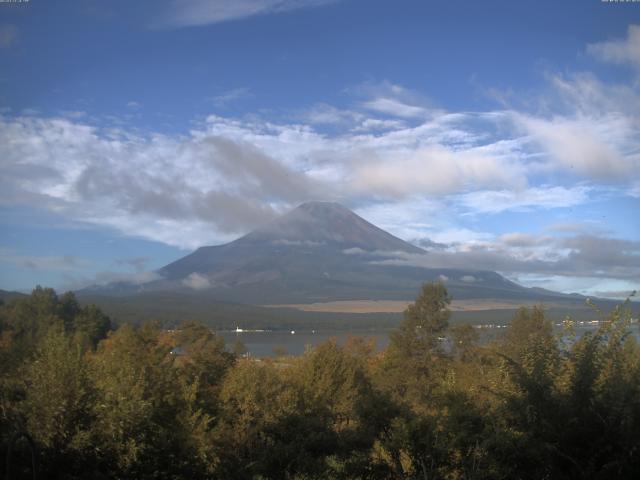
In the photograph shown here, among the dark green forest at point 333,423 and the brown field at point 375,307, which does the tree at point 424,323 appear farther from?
the brown field at point 375,307

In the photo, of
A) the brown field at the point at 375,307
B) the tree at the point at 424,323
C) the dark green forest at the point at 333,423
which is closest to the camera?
the dark green forest at the point at 333,423

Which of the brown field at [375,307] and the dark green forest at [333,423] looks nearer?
the dark green forest at [333,423]

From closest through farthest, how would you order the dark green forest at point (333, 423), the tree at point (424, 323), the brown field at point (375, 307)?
the dark green forest at point (333, 423) → the tree at point (424, 323) → the brown field at point (375, 307)

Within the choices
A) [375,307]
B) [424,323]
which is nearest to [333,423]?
[424,323]

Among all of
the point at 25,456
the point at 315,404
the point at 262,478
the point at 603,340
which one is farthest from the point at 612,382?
the point at 315,404

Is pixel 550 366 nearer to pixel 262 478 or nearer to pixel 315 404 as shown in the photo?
pixel 262 478

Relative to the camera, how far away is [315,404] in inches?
741

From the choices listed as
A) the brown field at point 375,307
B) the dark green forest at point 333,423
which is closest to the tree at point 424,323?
the dark green forest at point 333,423

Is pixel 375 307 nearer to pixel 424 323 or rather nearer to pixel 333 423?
pixel 424 323

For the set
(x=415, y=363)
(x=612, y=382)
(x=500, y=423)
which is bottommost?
(x=415, y=363)

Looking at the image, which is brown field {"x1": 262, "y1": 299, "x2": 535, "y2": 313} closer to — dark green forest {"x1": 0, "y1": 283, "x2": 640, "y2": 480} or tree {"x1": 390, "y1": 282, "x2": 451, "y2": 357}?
tree {"x1": 390, "y1": 282, "x2": 451, "y2": 357}

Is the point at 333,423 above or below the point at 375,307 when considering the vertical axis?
above

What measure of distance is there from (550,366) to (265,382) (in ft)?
37.1

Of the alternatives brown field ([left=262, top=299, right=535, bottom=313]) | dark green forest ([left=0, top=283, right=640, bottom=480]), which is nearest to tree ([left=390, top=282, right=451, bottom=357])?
dark green forest ([left=0, top=283, right=640, bottom=480])
